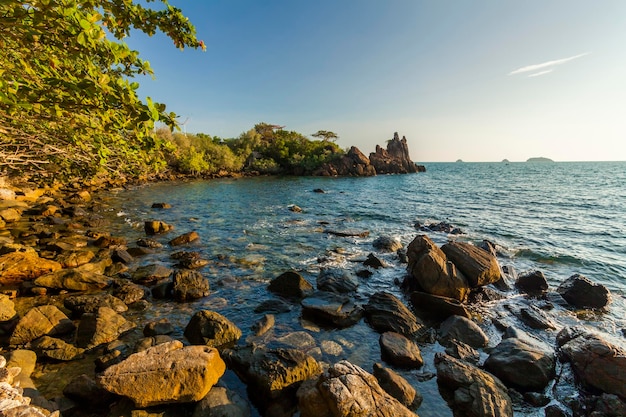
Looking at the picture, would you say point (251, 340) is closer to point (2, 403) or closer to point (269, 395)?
point (269, 395)

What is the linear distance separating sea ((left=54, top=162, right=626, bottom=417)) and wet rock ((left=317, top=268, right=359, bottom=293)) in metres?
0.43

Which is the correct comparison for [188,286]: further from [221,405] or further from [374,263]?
[374,263]

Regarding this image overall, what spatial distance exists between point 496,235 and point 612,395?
17676 millimetres

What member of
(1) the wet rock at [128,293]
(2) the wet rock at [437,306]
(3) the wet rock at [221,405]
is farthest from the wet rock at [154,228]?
(2) the wet rock at [437,306]

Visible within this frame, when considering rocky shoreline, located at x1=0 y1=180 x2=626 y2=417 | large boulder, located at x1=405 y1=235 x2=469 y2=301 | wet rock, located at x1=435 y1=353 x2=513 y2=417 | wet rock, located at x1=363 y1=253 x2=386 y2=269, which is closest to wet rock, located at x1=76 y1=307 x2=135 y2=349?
rocky shoreline, located at x1=0 y1=180 x2=626 y2=417

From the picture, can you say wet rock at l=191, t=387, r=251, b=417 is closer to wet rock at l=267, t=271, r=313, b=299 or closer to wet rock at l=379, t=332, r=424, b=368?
wet rock at l=379, t=332, r=424, b=368

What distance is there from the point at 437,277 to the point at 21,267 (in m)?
16.0

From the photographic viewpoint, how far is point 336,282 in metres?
12.2

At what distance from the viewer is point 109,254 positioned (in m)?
14.0

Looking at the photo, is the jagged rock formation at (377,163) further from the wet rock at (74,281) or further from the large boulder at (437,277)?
the wet rock at (74,281)

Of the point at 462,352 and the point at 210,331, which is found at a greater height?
the point at 210,331

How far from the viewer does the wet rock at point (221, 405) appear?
17.7ft

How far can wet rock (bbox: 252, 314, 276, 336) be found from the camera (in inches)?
344

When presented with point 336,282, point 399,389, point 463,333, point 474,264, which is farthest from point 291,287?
point 474,264
